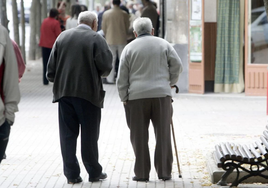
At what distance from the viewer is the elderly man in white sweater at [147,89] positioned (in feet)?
19.9

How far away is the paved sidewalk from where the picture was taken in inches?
250

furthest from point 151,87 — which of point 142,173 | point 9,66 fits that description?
point 9,66

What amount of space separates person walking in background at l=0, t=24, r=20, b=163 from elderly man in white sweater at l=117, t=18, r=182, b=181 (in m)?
1.85

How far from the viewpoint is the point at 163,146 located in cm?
619

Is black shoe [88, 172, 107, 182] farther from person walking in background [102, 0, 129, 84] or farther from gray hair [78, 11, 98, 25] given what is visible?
person walking in background [102, 0, 129, 84]

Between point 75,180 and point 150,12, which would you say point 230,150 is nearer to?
point 75,180

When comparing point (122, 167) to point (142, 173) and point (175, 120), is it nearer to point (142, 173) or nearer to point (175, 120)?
point (142, 173)

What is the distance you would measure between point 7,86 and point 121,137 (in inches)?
185

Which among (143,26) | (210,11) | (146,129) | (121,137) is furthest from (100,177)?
(210,11)

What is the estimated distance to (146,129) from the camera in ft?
20.4

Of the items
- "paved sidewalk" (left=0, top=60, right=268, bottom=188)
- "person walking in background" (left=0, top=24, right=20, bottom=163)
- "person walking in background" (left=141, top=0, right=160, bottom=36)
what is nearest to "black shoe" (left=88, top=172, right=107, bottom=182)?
"paved sidewalk" (left=0, top=60, right=268, bottom=188)

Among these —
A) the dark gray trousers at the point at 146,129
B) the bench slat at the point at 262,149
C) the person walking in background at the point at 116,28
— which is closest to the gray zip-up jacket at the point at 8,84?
the dark gray trousers at the point at 146,129

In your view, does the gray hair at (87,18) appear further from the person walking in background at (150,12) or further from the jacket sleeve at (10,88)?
the person walking in background at (150,12)

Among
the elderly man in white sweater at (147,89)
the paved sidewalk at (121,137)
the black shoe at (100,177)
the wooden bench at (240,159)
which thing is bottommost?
the paved sidewalk at (121,137)
